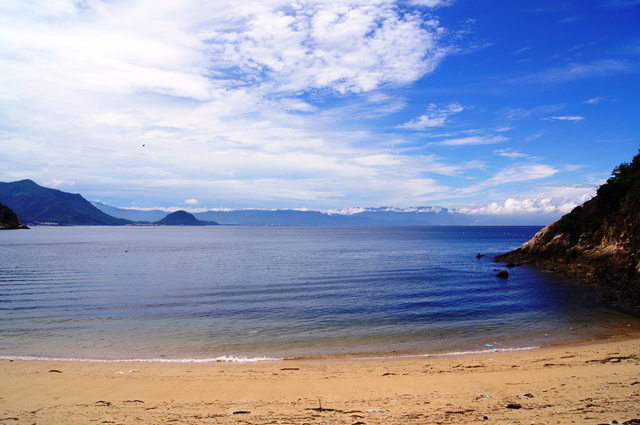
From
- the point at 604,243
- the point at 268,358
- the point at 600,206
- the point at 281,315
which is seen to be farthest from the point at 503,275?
the point at 268,358

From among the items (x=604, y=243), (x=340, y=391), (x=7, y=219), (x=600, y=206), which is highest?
(x=600, y=206)

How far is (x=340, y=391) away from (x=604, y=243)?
1638 inches

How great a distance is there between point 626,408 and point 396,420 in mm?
5788

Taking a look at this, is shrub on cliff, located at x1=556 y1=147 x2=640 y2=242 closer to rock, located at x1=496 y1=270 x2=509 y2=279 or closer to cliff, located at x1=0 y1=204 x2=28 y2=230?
rock, located at x1=496 y1=270 x2=509 y2=279

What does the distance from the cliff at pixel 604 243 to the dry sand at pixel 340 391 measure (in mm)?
18351

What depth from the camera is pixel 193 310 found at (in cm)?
2452

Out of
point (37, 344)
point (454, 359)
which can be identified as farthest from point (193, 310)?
point (454, 359)

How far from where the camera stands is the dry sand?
29.2 feet

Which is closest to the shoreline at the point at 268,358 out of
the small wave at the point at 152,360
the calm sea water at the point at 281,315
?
the small wave at the point at 152,360

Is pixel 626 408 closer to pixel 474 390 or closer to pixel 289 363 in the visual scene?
pixel 474 390

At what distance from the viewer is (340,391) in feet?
36.8

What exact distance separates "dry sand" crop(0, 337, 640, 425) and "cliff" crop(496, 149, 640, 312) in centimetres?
1835

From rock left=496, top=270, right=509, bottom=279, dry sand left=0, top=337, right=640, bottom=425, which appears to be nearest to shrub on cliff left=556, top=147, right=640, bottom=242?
rock left=496, top=270, right=509, bottom=279

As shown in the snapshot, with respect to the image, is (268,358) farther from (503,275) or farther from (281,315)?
(503,275)
